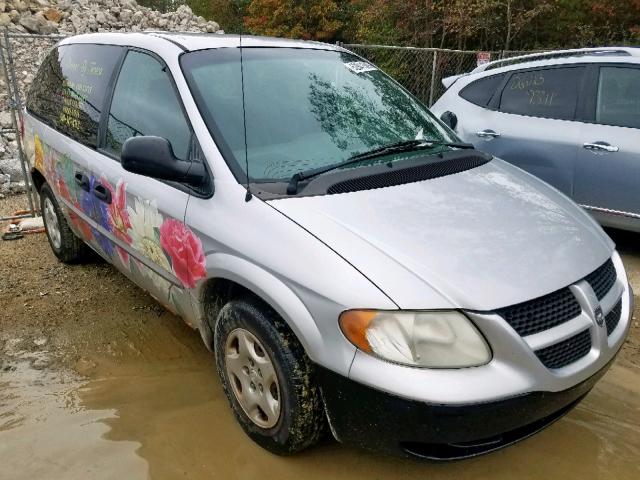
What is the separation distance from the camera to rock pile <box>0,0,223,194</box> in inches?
581

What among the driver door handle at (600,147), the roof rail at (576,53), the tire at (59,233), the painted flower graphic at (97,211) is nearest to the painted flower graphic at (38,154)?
the tire at (59,233)

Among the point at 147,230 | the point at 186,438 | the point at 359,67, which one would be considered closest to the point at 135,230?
the point at 147,230

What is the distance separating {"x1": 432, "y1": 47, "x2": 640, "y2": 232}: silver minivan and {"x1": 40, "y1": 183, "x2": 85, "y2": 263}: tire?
310cm

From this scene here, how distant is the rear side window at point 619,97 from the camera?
4848 mm

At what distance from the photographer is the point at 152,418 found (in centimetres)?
295

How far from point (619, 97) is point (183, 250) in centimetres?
400

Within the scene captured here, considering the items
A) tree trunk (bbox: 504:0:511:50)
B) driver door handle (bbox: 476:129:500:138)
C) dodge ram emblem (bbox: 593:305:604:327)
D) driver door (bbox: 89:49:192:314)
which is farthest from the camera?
tree trunk (bbox: 504:0:511:50)

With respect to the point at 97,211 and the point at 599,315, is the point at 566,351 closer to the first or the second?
the point at 599,315

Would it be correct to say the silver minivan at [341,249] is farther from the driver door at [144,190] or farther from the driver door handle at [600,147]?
the driver door handle at [600,147]

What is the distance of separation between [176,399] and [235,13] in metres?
32.0

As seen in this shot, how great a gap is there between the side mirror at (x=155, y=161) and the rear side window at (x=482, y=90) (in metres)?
3.93

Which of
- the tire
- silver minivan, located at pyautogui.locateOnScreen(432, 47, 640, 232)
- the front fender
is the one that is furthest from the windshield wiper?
the tire

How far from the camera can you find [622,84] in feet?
16.2

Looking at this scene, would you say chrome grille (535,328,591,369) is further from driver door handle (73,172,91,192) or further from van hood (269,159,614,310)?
driver door handle (73,172,91,192)
